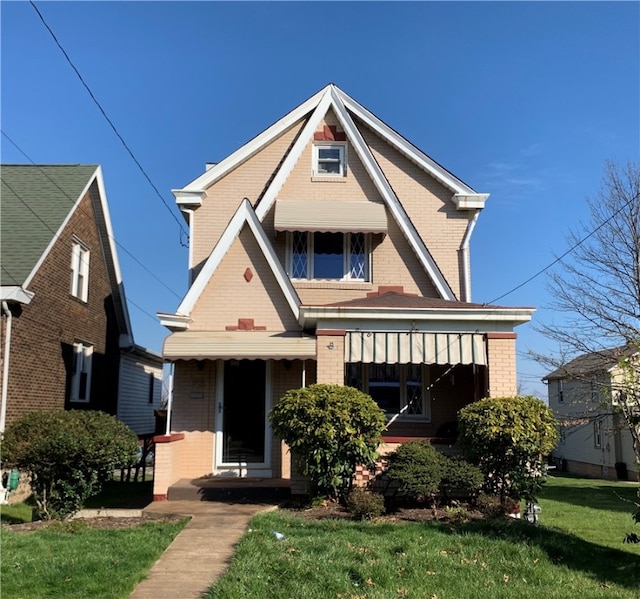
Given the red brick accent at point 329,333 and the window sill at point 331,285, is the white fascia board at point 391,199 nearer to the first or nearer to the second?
the window sill at point 331,285

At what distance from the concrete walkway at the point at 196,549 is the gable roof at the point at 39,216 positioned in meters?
6.86

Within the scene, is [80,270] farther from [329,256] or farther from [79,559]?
[79,559]

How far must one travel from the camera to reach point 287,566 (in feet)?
20.1

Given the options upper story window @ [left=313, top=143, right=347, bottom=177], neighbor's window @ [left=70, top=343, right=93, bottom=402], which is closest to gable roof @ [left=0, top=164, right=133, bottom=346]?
neighbor's window @ [left=70, top=343, right=93, bottom=402]

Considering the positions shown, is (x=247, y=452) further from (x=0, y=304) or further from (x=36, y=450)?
(x=0, y=304)

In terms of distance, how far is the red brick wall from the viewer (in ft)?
44.8

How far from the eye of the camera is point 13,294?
12867 millimetres

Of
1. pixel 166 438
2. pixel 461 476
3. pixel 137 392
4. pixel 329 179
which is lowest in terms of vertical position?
pixel 461 476

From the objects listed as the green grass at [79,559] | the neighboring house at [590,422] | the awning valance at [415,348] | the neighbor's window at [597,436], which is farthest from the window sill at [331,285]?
the neighbor's window at [597,436]

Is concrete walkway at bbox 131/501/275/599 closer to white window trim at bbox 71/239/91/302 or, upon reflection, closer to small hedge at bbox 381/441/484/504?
small hedge at bbox 381/441/484/504

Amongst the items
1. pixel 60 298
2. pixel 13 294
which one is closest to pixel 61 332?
pixel 60 298

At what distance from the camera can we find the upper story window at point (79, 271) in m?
17.0

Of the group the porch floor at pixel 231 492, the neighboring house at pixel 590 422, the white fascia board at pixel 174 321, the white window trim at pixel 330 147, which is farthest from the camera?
the neighboring house at pixel 590 422

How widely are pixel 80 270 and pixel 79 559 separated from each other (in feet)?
41.6
